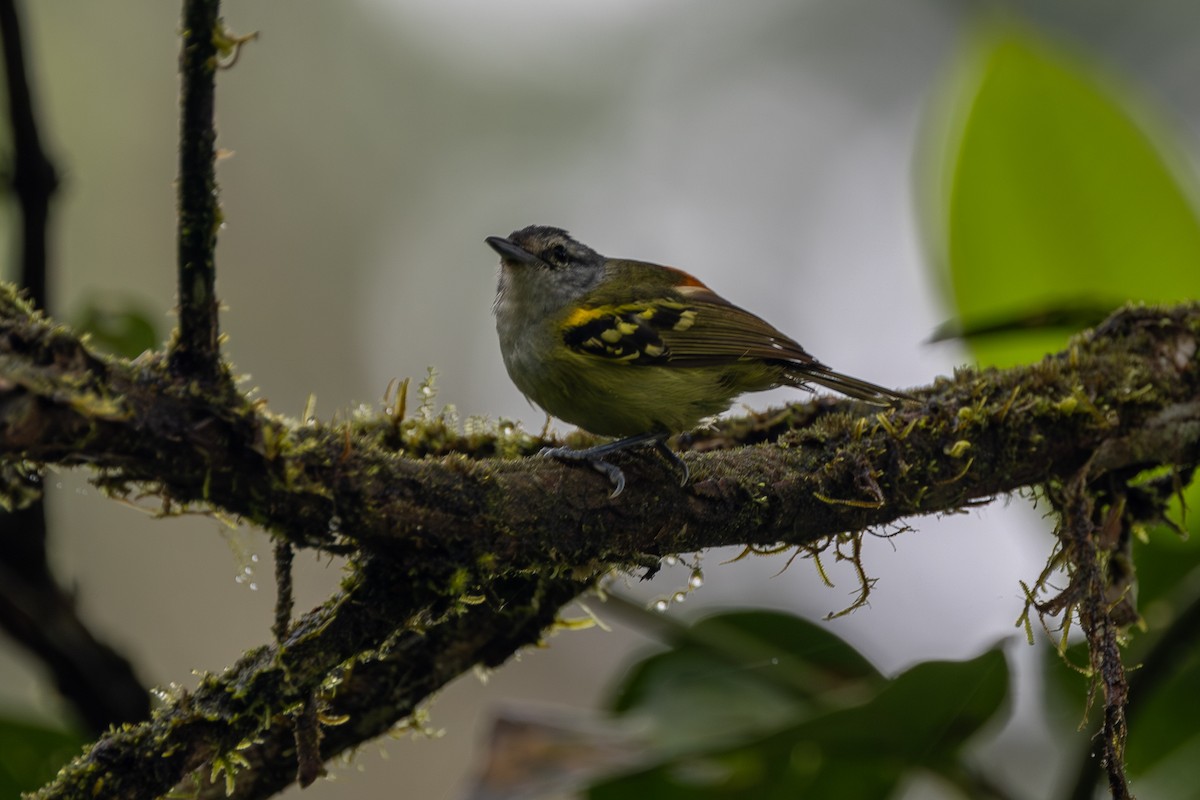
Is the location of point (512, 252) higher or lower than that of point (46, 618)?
higher

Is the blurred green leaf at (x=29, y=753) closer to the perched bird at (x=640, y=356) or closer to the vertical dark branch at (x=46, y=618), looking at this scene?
the vertical dark branch at (x=46, y=618)

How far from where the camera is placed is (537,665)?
974 cm

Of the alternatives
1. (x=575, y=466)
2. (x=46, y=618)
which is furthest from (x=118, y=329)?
(x=575, y=466)

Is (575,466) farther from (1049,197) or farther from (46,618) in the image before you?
(1049,197)

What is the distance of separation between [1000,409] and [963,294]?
4.40ft

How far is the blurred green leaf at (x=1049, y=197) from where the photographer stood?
11.9 feet

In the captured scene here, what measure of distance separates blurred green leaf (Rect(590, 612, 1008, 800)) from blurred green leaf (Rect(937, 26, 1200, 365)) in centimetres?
120

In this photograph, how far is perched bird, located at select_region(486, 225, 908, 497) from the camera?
3225mm

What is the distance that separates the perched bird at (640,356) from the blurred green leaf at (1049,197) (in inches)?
28.1

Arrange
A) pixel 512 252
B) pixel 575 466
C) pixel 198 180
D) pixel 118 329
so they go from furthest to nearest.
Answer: pixel 512 252 → pixel 118 329 → pixel 575 466 → pixel 198 180

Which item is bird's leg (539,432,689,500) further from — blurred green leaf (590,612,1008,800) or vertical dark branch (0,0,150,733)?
vertical dark branch (0,0,150,733)

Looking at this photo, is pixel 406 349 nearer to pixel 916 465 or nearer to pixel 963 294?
pixel 963 294

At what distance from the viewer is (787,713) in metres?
2.89

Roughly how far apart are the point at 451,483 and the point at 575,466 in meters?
0.35
